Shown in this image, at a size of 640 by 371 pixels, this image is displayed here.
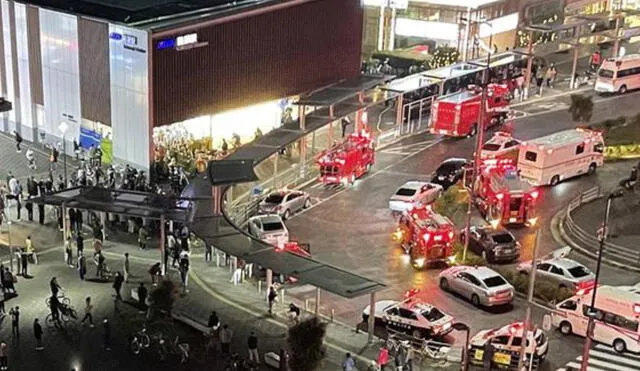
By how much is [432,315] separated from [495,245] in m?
8.24

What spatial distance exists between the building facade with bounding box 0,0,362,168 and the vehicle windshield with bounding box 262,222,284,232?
1176cm

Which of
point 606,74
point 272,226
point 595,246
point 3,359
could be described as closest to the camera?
point 3,359

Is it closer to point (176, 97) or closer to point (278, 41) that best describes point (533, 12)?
point (278, 41)

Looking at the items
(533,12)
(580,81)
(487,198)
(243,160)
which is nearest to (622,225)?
(487,198)

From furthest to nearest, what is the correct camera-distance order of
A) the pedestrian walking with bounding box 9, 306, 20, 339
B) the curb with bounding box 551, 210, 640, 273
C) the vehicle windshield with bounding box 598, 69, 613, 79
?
the vehicle windshield with bounding box 598, 69, 613, 79 < the curb with bounding box 551, 210, 640, 273 < the pedestrian walking with bounding box 9, 306, 20, 339

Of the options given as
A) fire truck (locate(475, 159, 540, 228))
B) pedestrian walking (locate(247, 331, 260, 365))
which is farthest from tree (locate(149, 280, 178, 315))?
fire truck (locate(475, 159, 540, 228))

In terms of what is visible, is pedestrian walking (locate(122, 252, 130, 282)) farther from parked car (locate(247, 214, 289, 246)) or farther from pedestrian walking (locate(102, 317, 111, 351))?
parked car (locate(247, 214, 289, 246))

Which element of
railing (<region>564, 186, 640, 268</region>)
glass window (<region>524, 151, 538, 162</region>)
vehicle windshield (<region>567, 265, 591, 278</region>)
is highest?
glass window (<region>524, 151, 538, 162</region>)

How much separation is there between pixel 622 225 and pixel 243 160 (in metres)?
18.2

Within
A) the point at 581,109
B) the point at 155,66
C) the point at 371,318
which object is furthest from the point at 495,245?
the point at 581,109

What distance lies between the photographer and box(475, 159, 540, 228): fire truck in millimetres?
49000

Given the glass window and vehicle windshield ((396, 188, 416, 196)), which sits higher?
the glass window

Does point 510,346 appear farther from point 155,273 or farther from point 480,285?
point 155,273

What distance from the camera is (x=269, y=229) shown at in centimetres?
4603
